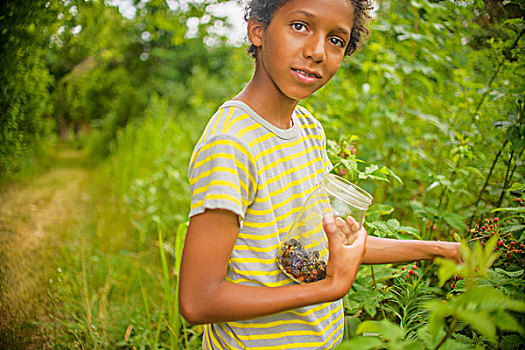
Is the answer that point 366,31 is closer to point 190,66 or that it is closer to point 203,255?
point 203,255

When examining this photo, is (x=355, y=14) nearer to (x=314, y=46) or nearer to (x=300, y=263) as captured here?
(x=314, y=46)

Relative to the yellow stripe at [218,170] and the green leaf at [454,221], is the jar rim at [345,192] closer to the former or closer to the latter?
the yellow stripe at [218,170]

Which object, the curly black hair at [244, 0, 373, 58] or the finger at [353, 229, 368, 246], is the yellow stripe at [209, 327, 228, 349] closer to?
the finger at [353, 229, 368, 246]

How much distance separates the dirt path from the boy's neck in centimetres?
142

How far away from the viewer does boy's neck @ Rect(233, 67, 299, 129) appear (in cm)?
99

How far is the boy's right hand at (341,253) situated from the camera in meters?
0.85

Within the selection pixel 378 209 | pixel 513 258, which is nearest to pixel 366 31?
pixel 378 209

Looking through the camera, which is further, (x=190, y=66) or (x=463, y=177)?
(x=190, y=66)

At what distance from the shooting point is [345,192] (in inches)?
33.0

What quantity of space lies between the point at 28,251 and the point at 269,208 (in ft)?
5.09

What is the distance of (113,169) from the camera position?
4297 millimetres

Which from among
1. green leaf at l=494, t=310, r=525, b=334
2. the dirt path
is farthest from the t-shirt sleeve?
the dirt path

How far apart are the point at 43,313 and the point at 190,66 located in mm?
8439

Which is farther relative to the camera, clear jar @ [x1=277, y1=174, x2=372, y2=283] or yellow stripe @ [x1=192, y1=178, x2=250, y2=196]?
clear jar @ [x1=277, y1=174, x2=372, y2=283]
